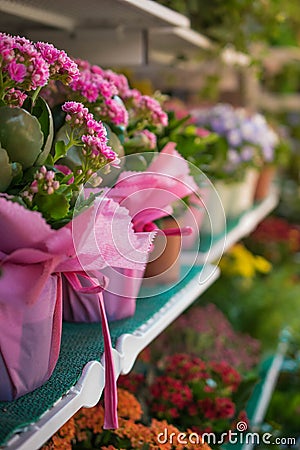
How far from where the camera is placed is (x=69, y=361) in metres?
0.86

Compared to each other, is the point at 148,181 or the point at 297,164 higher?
the point at 148,181

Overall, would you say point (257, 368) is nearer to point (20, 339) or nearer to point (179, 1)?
point (179, 1)

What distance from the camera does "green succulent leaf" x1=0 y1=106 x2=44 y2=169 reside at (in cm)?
77

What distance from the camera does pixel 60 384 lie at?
2.63 feet

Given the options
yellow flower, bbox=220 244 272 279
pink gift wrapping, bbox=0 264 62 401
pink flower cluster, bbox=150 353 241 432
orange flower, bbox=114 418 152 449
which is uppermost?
pink gift wrapping, bbox=0 264 62 401

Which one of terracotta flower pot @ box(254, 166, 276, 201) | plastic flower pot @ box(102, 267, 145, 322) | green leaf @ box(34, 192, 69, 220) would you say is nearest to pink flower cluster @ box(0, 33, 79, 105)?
green leaf @ box(34, 192, 69, 220)

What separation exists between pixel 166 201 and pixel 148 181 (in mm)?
66

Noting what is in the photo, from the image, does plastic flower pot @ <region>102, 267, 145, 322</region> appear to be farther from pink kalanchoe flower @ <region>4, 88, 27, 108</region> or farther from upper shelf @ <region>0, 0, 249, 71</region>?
upper shelf @ <region>0, 0, 249, 71</region>

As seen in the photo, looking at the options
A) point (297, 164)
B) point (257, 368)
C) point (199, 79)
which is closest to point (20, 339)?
point (257, 368)

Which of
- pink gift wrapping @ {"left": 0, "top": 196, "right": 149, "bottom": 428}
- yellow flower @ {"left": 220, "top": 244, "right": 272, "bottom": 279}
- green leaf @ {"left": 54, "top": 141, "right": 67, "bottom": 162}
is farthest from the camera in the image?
yellow flower @ {"left": 220, "top": 244, "right": 272, "bottom": 279}

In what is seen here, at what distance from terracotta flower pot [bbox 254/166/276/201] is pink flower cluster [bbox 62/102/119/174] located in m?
1.63

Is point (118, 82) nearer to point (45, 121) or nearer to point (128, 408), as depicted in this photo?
point (45, 121)

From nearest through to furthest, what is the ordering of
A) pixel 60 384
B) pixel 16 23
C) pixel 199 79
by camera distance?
pixel 60 384 → pixel 16 23 → pixel 199 79

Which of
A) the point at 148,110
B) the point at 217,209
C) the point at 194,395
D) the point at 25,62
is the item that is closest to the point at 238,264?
the point at 194,395
